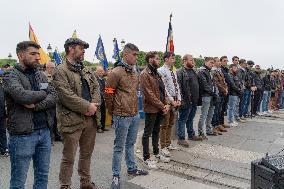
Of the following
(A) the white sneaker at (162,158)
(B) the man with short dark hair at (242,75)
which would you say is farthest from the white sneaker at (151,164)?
(B) the man with short dark hair at (242,75)

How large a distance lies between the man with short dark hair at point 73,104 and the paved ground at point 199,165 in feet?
2.75

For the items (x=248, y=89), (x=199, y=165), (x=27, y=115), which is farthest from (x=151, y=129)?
(x=248, y=89)

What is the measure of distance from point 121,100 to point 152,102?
0.94m

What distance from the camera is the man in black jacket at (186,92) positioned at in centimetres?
744

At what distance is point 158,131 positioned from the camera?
632 centimetres

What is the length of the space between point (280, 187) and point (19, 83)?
10.8 ft

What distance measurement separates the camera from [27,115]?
381 cm

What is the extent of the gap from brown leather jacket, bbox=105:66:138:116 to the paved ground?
1.20m

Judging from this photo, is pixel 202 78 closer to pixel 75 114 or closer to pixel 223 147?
pixel 223 147

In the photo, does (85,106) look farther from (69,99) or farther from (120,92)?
(120,92)

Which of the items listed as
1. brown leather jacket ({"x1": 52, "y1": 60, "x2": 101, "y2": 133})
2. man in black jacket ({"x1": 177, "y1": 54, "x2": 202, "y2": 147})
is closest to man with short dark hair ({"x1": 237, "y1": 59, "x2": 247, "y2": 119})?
man in black jacket ({"x1": 177, "y1": 54, "x2": 202, "y2": 147})

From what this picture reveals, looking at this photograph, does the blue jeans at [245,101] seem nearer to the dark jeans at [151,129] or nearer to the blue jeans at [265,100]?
the blue jeans at [265,100]

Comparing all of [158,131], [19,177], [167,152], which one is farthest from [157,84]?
[19,177]

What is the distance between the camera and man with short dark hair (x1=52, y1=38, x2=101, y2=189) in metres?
4.36
